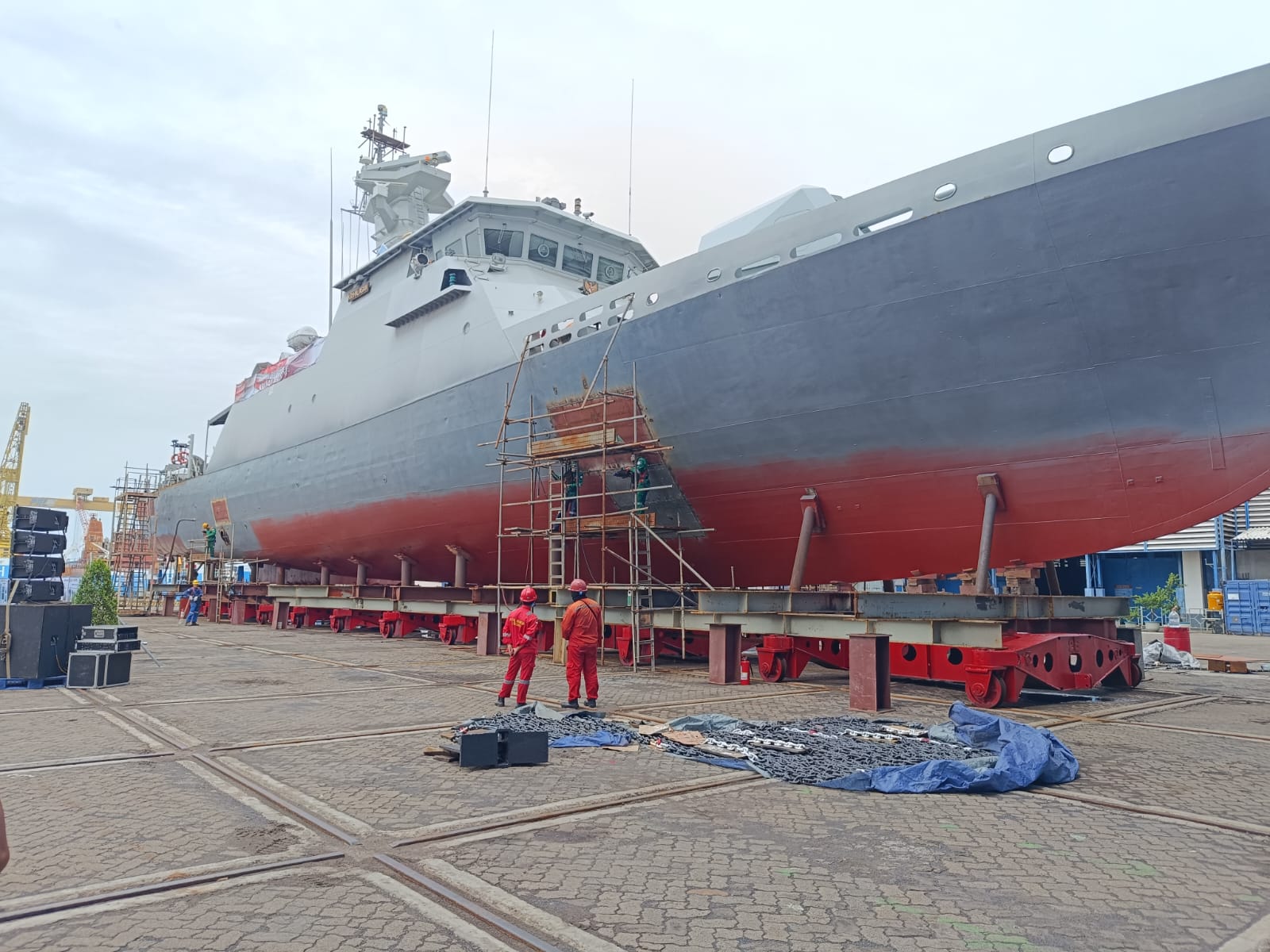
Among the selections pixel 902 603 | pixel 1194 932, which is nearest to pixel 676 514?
pixel 902 603

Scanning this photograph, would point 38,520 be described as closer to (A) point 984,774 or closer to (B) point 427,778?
(B) point 427,778

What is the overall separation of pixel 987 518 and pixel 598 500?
19.6 ft

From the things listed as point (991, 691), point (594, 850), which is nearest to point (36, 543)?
point (594, 850)

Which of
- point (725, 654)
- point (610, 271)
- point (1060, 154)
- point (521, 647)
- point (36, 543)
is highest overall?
point (610, 271)

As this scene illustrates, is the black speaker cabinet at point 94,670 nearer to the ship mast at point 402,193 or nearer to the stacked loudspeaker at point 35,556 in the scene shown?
the stacked loudspeaker at point 35,556

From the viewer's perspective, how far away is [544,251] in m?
16.6

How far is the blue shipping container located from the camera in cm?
2336

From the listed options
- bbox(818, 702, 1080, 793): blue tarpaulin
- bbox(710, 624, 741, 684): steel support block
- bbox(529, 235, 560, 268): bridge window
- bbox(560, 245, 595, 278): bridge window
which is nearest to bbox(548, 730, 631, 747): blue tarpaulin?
bbox(818, 702, 1080, 793): blue tarpaulin

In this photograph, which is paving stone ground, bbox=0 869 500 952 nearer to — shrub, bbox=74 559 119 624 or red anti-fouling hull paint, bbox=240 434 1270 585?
red anti-fouling hull paint, bbox=240 434 1270 585

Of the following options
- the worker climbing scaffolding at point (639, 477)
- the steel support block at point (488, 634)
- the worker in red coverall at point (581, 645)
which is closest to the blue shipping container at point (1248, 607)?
the worker climbing scaffolding at point (639, 477)

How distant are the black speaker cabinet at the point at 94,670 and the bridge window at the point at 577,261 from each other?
10.5 m

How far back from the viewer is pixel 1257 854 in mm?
3877

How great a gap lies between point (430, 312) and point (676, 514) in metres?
7.17

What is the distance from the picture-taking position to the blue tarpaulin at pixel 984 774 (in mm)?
5020
